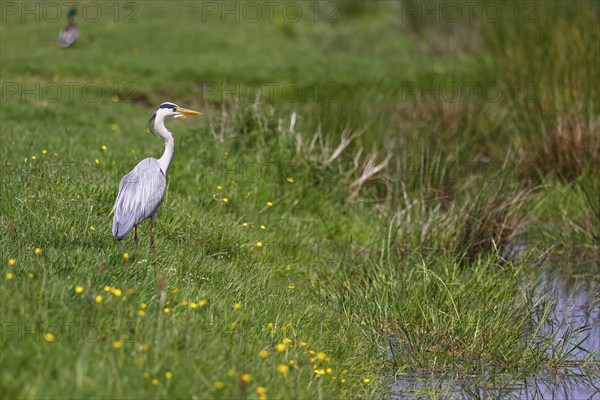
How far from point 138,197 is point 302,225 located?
139 inches

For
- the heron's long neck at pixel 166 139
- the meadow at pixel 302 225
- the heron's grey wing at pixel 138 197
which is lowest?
the meadow at pixel 302 225

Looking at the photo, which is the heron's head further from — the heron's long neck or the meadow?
the meadow

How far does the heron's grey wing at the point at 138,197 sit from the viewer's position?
6422mm

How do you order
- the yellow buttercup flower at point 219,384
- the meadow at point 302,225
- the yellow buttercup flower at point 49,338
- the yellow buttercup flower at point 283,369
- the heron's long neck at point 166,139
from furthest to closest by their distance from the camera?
Result: the heron's long neck at point 166,139 < the meadow at point 302,225 < the yellow buttercup flower at point 283,369 < the yellow buttercup flower at point 49,338 < the yellow buttercup flower at point 219,384

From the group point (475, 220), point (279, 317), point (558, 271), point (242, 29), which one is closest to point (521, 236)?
point (558, 271)

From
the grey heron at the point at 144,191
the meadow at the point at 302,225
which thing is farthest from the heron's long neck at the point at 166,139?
the meadow at the point at 302,225

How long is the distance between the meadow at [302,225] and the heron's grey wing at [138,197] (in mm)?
252

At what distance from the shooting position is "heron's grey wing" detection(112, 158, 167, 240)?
642cm

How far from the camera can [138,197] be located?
6598 mm

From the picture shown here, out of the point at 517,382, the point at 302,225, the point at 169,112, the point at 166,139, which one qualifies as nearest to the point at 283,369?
the point at 517,382

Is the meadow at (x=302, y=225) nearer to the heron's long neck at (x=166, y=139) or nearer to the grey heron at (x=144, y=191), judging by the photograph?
the grey heron at (x=144, y=191)

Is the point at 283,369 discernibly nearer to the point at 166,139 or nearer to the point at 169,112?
the point at 166,139

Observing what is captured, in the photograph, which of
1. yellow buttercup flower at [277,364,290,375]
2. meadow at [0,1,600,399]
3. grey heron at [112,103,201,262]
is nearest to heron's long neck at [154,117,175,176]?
grey heron at [112,103,201,262]

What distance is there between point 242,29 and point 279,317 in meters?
16.1
